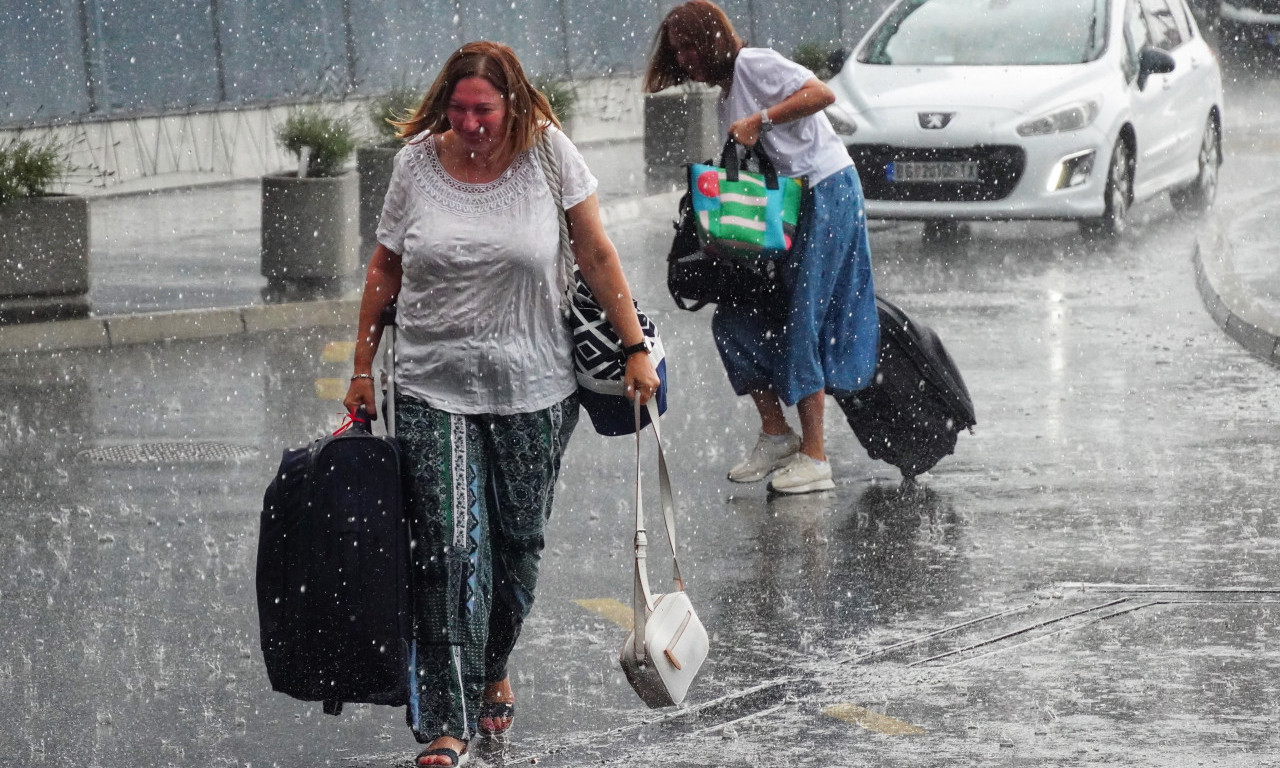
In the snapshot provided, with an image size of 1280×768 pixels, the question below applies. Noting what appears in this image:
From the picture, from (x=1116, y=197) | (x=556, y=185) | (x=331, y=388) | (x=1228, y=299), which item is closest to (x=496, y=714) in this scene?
(x=556, y=185)

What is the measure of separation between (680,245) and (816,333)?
55 centimetres

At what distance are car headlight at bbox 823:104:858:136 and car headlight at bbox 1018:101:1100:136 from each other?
1.06 metres

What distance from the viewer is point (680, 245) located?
743 centimetres

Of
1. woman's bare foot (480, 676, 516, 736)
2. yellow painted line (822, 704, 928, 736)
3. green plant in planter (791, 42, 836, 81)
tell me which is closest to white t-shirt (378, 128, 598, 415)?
woman's bare foot (480, 676, 516, 736)

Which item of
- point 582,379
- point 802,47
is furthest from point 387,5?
point 582,379

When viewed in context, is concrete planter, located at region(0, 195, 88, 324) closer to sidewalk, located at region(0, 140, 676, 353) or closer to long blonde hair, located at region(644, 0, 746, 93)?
sidewalk, located at region(0, 140, 676, 353)

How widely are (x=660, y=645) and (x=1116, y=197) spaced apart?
33.5ft

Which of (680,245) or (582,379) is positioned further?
(680,245)

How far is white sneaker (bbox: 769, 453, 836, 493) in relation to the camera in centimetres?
760

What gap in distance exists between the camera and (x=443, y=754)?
487 cm

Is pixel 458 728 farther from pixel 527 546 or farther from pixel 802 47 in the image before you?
pixel 802 47

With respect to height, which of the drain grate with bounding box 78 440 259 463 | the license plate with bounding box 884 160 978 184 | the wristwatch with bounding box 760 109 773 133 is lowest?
the license plate with bounding box 884 160 978 184

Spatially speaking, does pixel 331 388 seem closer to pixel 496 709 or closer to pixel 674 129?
pixel 496 709

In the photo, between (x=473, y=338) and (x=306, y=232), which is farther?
(x=306, y=232)
